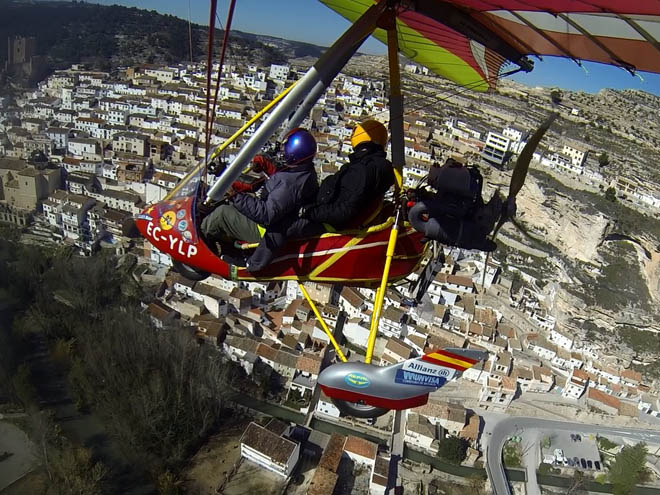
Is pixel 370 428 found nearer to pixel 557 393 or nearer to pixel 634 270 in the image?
pixel 557 393

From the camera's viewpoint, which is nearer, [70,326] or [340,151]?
[70,326]

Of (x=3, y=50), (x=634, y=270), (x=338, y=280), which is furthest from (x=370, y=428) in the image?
(x=3, y=50)

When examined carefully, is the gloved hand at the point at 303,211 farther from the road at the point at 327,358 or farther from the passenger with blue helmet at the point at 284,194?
the road at the point at 327,358

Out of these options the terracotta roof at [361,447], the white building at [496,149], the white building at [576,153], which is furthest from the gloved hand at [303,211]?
the white building at [576,153]

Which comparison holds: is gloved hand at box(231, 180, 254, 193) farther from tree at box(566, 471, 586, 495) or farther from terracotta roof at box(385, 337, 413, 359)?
tree at box(566, 471, 586, 495)

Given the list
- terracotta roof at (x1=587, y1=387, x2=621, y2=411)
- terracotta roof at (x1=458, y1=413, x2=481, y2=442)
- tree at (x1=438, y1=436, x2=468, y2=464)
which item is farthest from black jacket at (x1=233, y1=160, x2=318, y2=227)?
terracotta roof at (x1=587, y1=387, x2=621, y2=411)

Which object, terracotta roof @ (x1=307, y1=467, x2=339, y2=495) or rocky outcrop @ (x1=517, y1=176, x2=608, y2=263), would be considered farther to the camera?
rocky outcrop @ (x1=517, y1=176, x2=608, y2=263)

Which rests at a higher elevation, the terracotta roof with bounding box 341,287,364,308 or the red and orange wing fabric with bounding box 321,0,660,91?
Result: the red and orange wing fabric with bounding box 321,0,660,91
